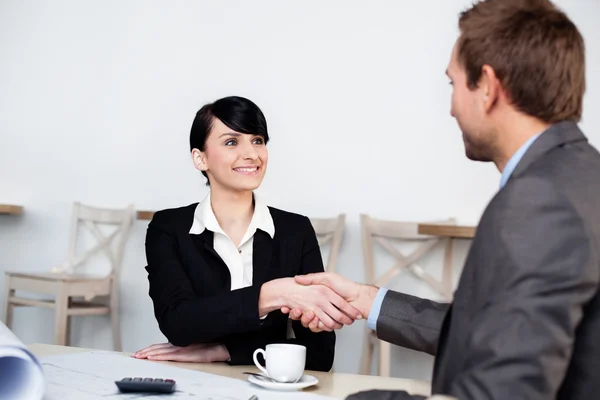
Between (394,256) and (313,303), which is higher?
(313,303)

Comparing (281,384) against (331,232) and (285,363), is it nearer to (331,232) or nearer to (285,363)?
(285,363)

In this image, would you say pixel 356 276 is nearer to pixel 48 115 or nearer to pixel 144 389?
pixel 48 115

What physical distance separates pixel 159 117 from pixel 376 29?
1354 millimetres

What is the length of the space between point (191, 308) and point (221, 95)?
272cm

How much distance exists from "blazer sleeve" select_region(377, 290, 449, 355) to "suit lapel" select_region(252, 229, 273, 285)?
2.13 feet

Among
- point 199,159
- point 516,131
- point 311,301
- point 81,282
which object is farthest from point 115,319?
point 516,131

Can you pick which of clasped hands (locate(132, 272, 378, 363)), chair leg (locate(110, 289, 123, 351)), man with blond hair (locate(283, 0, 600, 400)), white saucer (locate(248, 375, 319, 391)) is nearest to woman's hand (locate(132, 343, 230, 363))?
clasped hands (locate(132, 272, 378, 363))

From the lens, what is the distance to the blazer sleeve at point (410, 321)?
1293mm

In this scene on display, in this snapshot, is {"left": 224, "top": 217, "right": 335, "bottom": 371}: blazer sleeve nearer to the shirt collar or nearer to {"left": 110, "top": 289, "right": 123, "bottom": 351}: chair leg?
the shirt collar

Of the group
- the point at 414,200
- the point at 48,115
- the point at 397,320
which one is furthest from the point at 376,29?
the point at 397,320

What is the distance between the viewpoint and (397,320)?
1312 millimetres

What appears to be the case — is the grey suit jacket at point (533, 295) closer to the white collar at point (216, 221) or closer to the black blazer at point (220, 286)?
the black blazer at point (220, 286)

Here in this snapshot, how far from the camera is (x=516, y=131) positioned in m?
0.99

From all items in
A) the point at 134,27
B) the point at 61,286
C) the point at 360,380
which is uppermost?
the point at 134,27
